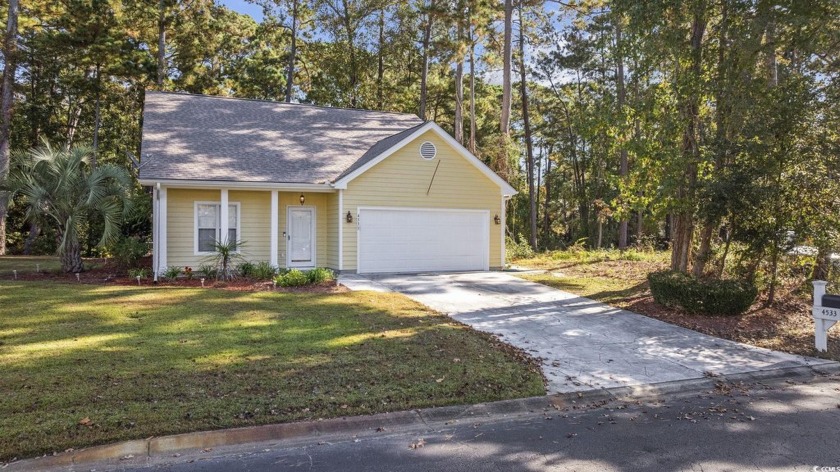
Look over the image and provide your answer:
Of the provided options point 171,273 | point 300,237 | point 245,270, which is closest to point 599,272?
point 300,237

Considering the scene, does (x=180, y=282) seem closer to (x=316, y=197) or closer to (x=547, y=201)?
(x=316, y=197)

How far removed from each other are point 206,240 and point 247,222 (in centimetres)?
119

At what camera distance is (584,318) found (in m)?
9.62

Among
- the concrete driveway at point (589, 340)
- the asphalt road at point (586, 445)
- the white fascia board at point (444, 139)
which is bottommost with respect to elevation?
the asphalt road at point (586, 445)

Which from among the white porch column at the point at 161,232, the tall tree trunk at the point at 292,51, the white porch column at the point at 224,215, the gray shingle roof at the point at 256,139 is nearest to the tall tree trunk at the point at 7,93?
the gray shingle roof at the point at 256,139

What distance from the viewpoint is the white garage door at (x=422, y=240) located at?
15039 millimetres

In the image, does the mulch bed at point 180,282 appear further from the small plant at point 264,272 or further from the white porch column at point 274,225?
the white porch column at point 274,225

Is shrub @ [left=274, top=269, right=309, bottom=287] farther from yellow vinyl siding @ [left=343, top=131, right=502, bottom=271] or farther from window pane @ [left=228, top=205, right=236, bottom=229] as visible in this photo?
window pane @ [left=228, top=205, right=236, bottom=229]

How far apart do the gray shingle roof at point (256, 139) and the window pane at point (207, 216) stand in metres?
1.09

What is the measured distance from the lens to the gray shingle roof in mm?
14070

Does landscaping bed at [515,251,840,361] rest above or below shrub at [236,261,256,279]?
below

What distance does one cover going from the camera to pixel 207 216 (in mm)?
14227

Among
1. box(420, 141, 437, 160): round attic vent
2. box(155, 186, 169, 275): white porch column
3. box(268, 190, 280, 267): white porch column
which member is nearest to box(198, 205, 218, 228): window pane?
box(155, 186, 169, 275): white porch column

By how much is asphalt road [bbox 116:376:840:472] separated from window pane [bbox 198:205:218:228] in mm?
11059
